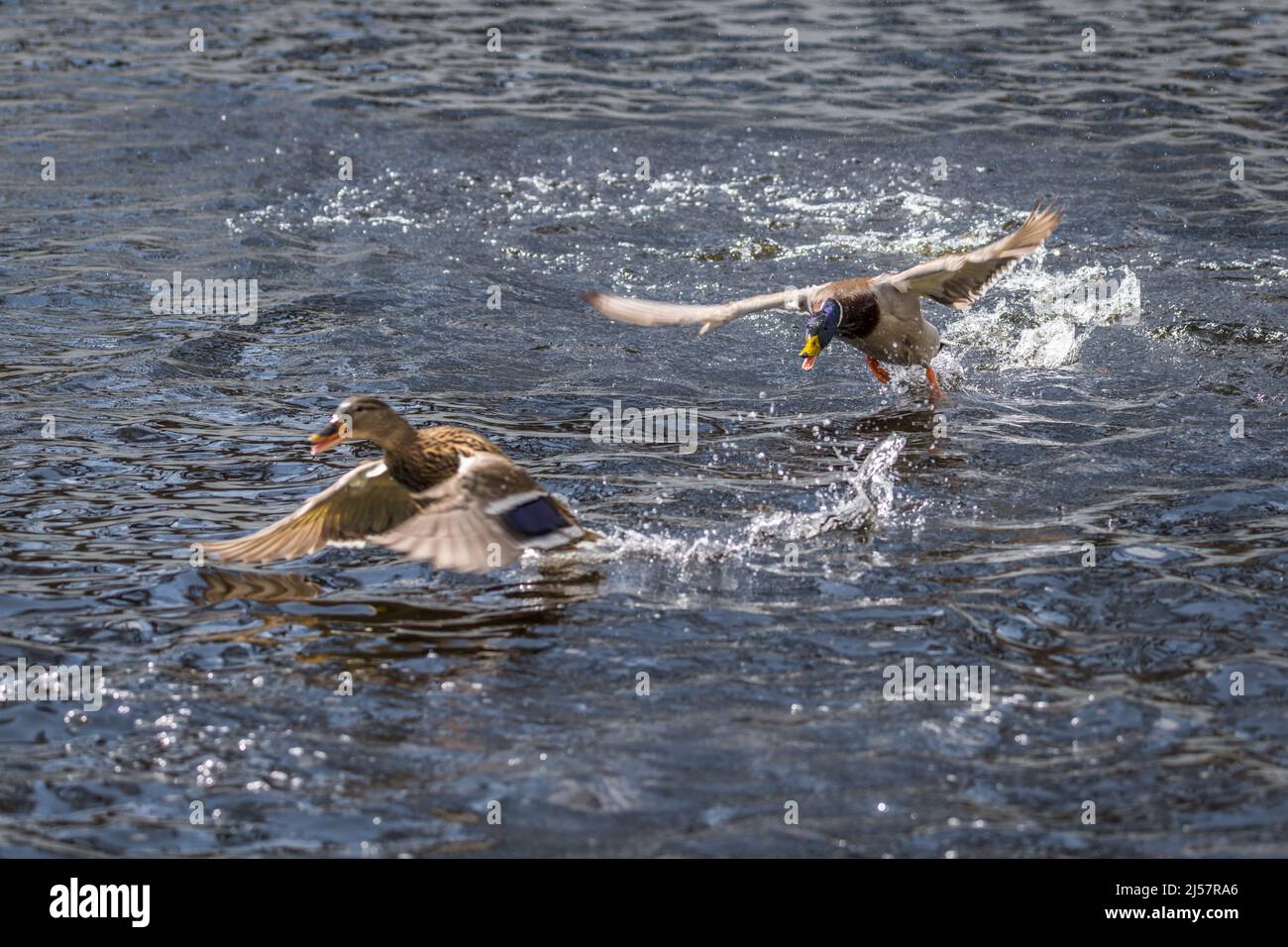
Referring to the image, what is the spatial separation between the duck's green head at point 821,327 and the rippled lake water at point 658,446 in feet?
1.25

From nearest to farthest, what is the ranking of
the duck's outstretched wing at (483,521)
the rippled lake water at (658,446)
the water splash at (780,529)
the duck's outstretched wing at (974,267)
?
the rippled lake water at (658,446), the duck's outstretched wing at (483,521), the water splash at (780,529), the duck's outstretched wing at (974,267)

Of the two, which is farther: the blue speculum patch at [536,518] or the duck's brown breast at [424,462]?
the duck's brown breast at [424,462]

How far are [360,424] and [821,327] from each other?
3134 mm

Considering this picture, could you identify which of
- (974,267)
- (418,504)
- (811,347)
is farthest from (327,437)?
(974,267)

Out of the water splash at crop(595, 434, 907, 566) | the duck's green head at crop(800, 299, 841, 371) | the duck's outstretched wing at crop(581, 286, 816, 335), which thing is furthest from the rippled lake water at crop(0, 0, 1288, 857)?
the duck's outstretched wing at crop(581, 286, 816, 335)

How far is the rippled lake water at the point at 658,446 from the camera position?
467cm

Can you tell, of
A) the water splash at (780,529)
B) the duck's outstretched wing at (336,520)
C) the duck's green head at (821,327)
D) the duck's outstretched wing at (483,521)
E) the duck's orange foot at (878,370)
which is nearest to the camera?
the duck's outstretched wing at (483,521)

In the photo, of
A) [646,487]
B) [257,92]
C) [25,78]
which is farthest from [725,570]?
[25,78]

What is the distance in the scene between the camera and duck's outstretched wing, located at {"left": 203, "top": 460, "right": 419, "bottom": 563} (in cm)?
613

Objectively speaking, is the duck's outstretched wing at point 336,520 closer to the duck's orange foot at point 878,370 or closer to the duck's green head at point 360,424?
the duck's green head at point 360,424

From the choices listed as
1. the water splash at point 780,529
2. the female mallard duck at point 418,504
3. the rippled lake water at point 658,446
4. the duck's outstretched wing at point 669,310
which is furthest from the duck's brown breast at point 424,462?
the duck's outstretched wing at point 669,310

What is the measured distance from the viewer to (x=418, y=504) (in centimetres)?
605

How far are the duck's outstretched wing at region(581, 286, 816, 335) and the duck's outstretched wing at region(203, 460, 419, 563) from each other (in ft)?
6.75
